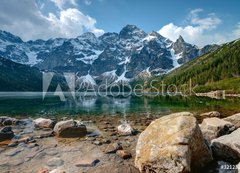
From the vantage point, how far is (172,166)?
12.0 m

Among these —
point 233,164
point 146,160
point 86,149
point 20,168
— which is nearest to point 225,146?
point 233,164

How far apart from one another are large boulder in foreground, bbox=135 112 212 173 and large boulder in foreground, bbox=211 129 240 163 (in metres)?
1.29

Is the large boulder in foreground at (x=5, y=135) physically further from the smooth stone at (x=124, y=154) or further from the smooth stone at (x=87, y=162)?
the smooth stone at (x=124, y=154)

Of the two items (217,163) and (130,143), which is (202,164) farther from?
(130,143)

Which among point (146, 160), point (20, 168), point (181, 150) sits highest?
point (181, 150)

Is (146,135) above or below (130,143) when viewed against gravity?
above

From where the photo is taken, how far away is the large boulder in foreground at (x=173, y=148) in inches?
479

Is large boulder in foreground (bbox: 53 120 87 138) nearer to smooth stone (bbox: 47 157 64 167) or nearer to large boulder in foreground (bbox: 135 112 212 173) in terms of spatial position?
smooth stone (bbox: 47 157 64 167)

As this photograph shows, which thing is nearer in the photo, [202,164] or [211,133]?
[202,164]

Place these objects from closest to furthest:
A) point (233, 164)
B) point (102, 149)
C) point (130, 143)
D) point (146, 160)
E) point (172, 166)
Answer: point (172, 166) < point (146, 160) < point (233, 164) < point (102, 149) < point (130, 143)

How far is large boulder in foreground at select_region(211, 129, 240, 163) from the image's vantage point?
48.3 feet

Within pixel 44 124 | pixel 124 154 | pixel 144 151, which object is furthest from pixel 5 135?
pixel 144 151

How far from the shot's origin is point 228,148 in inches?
598

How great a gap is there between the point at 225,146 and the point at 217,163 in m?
1.43
